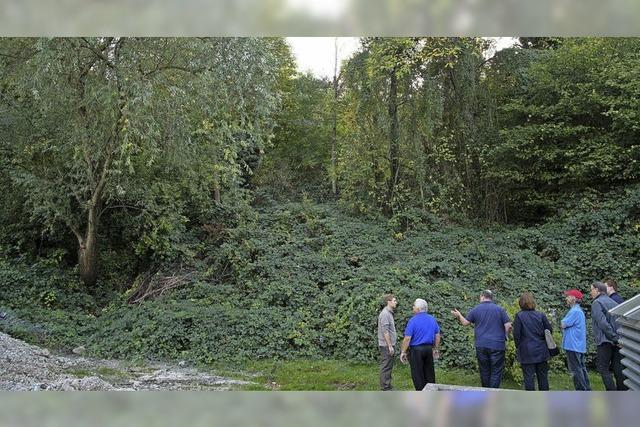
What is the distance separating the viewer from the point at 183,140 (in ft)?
36.1

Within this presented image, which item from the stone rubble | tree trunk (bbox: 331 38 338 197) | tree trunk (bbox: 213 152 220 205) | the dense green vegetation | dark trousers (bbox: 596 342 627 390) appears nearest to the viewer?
dark trousers (bbox: 596 342 627 390)

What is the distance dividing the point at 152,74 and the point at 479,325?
7727 mm

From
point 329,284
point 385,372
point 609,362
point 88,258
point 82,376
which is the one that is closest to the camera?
point 609,362

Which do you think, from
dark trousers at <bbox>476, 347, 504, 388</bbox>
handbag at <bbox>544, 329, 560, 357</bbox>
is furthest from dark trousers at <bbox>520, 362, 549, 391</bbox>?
dark trousers at <bbox>476, 347, 504, 388</bbox>

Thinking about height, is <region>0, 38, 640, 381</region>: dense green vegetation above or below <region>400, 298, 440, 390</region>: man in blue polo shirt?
above

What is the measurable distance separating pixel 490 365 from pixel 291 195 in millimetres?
12782

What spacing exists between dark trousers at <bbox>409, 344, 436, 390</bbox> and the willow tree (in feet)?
19.8

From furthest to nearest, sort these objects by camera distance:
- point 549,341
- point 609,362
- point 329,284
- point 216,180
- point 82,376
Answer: point 216,180, point 329,284, point 82,376, point 609,362, point 549,341

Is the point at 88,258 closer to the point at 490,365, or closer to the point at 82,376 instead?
the point at 82,376

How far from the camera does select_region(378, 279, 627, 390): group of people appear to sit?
21.3 ft

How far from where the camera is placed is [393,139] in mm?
16125

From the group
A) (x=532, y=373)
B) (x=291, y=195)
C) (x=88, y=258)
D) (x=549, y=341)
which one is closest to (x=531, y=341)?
(x=549, y=341)

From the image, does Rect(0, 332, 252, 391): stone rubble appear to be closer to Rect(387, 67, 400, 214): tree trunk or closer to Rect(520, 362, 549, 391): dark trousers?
Rect(520, 362, 549, 391): dark trousers
